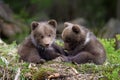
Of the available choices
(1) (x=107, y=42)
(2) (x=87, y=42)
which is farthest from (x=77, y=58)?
(1) (x=107, y=42)

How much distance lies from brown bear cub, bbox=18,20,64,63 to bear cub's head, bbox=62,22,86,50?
27 cm

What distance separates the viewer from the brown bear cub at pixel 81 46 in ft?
35.5

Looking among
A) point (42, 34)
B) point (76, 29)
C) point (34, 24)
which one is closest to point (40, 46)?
point (42, 34)

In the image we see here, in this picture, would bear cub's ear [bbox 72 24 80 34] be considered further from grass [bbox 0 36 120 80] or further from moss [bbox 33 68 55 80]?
moss [bbox 33 68 55 80]

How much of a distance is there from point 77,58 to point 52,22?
3.30ft

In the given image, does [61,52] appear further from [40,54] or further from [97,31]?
[97,31]

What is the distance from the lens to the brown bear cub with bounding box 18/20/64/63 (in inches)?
424

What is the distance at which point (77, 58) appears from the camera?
424 inches

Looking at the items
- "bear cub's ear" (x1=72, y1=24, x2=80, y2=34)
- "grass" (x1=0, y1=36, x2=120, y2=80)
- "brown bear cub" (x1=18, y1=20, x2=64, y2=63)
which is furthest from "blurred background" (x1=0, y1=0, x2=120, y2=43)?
"grass" (x1=0, y1=36, x2=120, y2=80)

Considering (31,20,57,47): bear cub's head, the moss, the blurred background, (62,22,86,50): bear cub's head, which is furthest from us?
the blurred background

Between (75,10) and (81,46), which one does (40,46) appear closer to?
(81,46)

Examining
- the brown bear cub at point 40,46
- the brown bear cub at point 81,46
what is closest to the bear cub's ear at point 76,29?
the brown bear cub at point 81,46

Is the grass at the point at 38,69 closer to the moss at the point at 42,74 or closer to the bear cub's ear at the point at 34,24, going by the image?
the moss at the point at 42,74

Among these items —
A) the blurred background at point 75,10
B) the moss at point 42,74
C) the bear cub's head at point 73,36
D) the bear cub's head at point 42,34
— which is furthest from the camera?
Result: the blurred background at point 75,10
